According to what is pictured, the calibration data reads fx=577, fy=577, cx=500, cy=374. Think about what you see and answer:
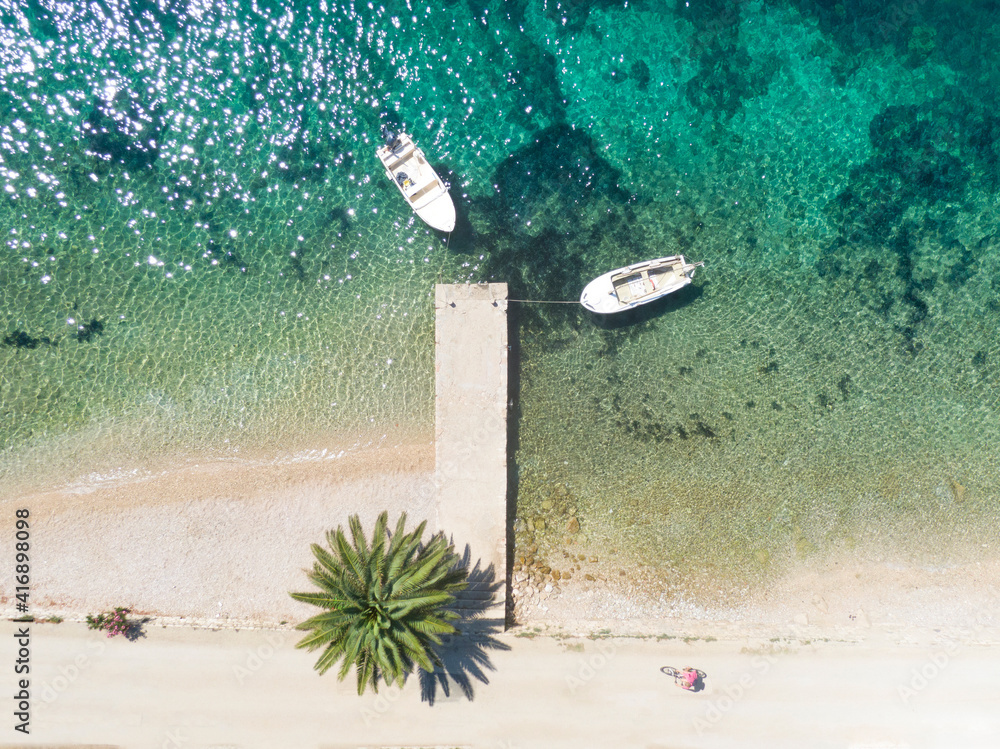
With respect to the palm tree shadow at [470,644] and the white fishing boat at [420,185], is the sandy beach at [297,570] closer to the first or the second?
the palm tree shadow at [470,644]

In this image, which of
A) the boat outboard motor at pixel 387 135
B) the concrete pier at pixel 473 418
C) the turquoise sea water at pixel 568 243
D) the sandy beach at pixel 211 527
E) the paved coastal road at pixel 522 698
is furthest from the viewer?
the boat outboard motor at pixel 387 135

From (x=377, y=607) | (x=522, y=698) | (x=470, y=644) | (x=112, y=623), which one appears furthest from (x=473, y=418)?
(x=112, y=623)

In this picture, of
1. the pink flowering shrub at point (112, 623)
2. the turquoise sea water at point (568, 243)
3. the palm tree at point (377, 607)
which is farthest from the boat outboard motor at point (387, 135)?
the pink flowering shrub at point (112, 623)

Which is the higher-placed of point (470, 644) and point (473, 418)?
point (473, 418)

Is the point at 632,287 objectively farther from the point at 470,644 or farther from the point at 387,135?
the point at 470,644

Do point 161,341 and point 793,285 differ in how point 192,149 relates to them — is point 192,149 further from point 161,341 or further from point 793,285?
point 793,285

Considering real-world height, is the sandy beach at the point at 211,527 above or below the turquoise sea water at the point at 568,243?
below

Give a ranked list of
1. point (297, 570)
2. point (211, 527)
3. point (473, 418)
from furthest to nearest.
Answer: point (473, 418) < point (211, 527) < point (297, 570)
